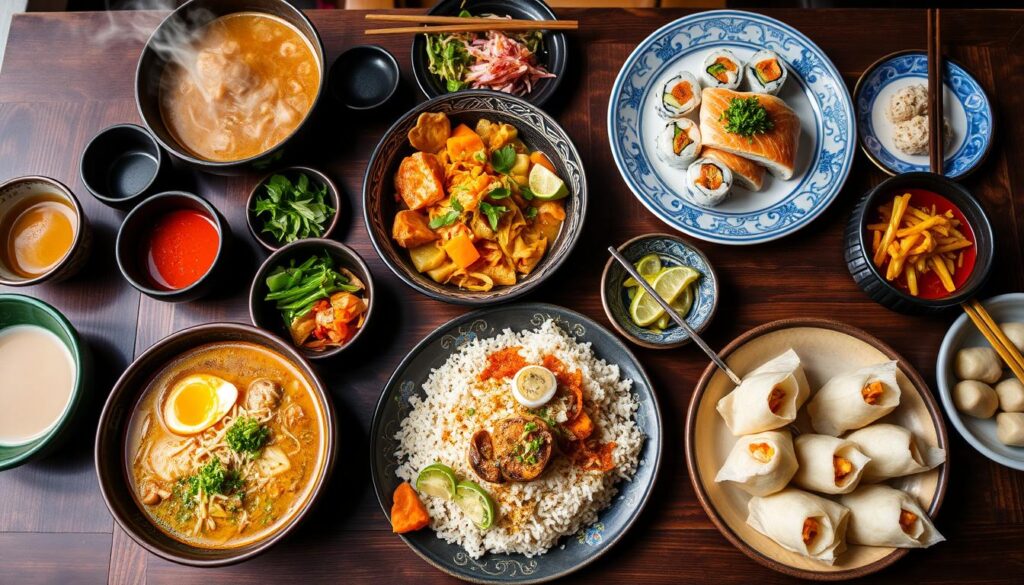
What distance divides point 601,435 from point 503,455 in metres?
0.37

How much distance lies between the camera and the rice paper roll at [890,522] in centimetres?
211

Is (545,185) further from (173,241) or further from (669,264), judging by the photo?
(173,241)

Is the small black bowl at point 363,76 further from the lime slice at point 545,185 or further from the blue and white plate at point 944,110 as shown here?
the blue and white plate at point 944,110

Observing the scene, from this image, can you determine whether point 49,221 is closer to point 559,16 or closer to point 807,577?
point 559,16

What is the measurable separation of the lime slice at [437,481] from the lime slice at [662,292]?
88 cm

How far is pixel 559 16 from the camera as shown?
8.83 feet

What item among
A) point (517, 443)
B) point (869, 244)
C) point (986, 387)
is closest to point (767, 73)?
point (869, 244)

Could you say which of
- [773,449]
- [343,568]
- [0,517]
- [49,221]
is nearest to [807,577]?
[773,449]

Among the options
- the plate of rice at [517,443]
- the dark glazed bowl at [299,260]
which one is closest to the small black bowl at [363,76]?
the dark glazed bowl at [299,260]

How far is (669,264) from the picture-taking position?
2.50 meters

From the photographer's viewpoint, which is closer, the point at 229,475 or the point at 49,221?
the point at 229,475

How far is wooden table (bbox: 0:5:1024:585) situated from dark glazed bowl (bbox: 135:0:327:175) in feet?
0.75

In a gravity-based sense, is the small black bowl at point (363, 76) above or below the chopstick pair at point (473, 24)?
below

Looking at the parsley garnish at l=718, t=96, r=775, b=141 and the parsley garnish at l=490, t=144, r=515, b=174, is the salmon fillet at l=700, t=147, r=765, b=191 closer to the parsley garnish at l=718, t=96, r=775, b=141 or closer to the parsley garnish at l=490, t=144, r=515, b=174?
the parsley garnish at l=718, t=96, r=775, b=141
